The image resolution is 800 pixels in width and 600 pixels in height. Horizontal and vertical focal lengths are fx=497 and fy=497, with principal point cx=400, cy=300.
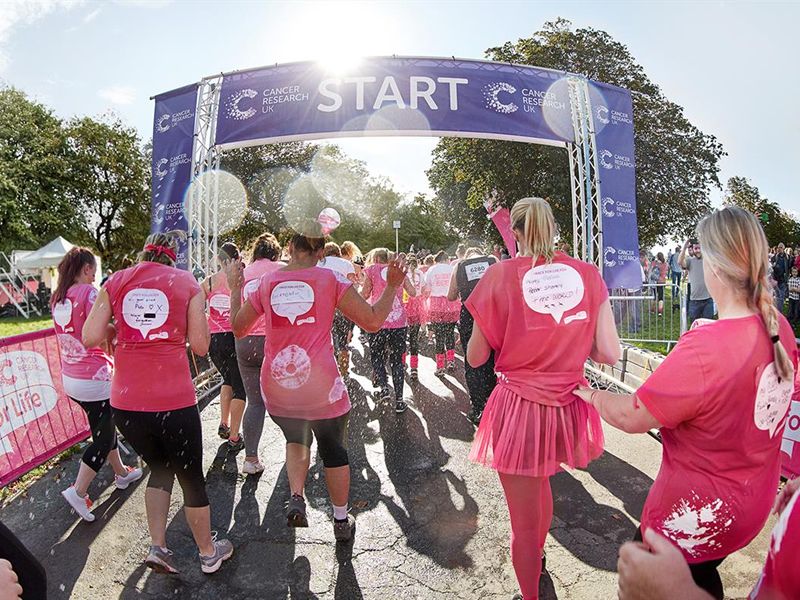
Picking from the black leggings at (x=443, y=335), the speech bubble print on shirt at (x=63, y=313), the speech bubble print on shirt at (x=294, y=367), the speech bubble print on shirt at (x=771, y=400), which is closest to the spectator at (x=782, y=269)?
the black leggings at (x=443, y=335)

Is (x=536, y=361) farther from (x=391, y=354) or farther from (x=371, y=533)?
(x=391, y=354)

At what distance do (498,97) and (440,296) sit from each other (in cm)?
310

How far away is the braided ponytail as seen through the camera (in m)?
1.53

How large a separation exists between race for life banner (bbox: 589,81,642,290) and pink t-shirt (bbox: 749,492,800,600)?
7.14 metres

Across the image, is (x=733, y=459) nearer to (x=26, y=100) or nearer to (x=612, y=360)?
(x=612, y=360)

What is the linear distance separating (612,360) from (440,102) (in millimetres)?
5798

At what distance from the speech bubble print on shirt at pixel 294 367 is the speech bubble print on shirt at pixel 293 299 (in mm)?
190

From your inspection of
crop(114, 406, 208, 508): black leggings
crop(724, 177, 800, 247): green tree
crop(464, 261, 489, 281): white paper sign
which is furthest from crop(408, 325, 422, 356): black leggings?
crop(724, 177, 800, 247): green tree

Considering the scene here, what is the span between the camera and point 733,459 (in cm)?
154

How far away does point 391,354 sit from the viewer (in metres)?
6.26

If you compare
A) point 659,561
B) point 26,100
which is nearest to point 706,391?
point 659,561

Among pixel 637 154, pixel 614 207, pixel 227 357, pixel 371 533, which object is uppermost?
pixel 637 154

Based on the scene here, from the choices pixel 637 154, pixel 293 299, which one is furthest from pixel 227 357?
pixel 637 154

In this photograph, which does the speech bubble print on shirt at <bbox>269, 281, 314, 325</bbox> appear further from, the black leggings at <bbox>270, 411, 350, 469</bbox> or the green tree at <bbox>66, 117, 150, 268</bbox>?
the green tree at <bbox>66, 117, 150, 268</bbox>
